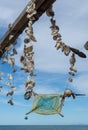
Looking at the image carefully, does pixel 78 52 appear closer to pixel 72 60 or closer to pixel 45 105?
pixel 72 60

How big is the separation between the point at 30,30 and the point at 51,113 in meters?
1.80

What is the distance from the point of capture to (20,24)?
A: 18.0 ft

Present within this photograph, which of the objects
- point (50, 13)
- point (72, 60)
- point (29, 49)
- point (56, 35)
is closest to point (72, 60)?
point (72, 60)

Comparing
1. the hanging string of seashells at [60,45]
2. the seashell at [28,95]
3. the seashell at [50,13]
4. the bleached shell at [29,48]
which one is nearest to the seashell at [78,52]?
the hanging string of seashells at [60,45]

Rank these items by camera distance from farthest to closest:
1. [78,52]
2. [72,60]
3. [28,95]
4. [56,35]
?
[28,95]
[56,35]
[72,60]
[78,52]

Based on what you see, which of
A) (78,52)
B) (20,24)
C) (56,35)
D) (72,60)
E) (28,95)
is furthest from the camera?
(20,24)

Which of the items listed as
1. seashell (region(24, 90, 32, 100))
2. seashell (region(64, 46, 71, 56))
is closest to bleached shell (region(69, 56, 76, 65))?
seashell (region(64, 46, 71, 56))

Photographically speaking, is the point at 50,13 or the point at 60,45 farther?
the point at 50,13

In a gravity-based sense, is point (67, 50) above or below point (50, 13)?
below

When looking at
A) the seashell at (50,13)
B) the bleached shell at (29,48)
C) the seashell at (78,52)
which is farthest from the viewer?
the seashell at (50,13)

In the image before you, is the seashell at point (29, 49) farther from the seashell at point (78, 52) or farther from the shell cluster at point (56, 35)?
the seashell at point (78, 52)

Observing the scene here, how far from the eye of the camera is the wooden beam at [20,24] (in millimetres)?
4770

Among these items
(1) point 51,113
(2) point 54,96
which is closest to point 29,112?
Result: (1) point 51,113

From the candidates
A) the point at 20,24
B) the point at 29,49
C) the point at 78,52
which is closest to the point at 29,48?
the point at 29,49
